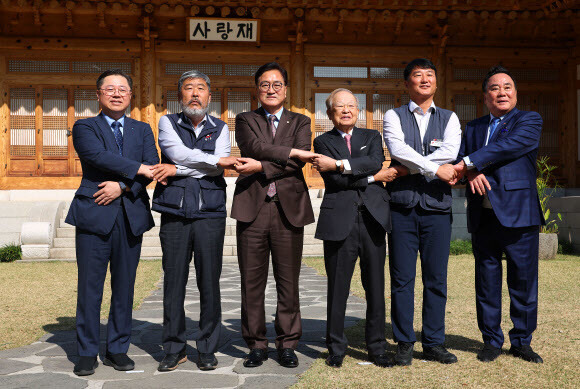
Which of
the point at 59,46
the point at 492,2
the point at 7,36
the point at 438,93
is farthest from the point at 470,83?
the point at 7,36

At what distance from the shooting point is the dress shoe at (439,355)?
13.3 ft

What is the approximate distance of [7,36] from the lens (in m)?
13.2

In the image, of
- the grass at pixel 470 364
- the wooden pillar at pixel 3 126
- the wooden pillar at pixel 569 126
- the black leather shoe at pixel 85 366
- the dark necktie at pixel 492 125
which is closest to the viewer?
the grass at pixel 470 364

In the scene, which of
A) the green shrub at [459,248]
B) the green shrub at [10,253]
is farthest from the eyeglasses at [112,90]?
the green shrub at [459,248]

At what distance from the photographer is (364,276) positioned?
4.17 m

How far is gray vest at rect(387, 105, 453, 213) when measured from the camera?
163 inches

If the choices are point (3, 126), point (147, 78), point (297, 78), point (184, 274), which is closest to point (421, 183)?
point (184, 274)

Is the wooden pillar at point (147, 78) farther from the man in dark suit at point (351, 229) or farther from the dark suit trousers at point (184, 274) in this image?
the man in dark suit at point (351, 229)

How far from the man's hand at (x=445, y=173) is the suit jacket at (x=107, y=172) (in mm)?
2075

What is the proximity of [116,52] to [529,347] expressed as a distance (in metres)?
11.8

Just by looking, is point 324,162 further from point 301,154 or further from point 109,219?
point 109,219

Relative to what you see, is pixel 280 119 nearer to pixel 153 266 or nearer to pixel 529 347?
pixel 529 347

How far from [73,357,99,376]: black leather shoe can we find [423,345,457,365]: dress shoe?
2307 mm

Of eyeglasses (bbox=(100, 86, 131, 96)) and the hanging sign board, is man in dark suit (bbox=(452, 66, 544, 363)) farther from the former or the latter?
the hanging sign board
